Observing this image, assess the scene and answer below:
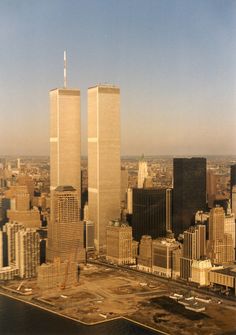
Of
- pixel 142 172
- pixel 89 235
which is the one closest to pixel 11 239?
pixel 89 235

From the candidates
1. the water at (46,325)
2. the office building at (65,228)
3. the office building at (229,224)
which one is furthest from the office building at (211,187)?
the water at (46,325)

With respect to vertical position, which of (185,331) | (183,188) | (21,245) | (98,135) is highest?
(98,135)

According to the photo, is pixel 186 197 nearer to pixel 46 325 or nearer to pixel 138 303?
pixel 138 303

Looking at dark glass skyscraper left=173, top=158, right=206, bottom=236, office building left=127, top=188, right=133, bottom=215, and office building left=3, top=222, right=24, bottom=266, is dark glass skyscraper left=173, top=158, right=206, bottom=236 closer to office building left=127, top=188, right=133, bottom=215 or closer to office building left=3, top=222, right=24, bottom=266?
office building left=127, top=188, right=133, bottom=215

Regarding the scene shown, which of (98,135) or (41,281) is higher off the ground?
(98,135)

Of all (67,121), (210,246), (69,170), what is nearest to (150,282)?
(210,246)

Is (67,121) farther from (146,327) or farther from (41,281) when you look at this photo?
(146,327)

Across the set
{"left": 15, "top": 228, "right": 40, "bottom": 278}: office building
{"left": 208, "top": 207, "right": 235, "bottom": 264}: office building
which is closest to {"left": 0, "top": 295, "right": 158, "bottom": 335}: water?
{"left": 15, "top": 228, "right": 40, "bottom": 278}: office building

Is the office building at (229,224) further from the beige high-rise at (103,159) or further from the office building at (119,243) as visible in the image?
the beige high-rise at (103,159)
